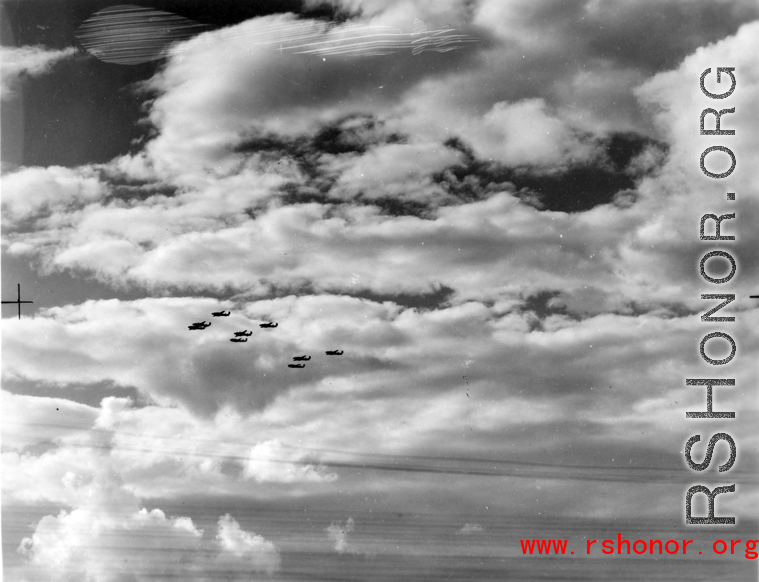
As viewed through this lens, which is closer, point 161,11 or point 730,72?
point 730,72

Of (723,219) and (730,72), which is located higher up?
(730,72)

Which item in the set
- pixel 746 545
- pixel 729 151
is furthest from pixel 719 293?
pixel 746 545

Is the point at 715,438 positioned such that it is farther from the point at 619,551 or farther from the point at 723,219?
the point at 723,219

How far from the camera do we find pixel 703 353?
8188 millimetres

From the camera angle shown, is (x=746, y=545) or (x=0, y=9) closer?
(x=746, y=545)

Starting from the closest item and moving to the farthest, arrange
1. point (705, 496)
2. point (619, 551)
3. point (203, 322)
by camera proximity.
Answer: point (705, 496) < point (619, 551) < point (203, 322)

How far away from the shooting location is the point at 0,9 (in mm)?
8523

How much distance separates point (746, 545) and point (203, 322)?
7.75m

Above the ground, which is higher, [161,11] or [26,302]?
[161,11]

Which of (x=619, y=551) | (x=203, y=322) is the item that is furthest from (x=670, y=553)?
(x=203, y=322)

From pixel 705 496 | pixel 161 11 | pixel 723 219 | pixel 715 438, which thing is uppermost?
pixel 161 11

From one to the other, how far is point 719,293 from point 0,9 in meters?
10.2

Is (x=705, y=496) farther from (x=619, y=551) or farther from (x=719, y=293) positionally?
(x=719, y=293)

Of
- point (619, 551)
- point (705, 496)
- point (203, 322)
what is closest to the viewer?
point (705, 496)
